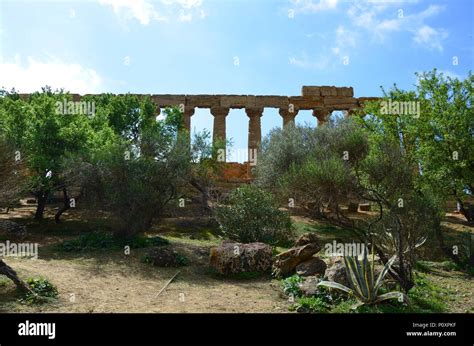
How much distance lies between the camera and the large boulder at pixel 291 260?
13233 millimetres

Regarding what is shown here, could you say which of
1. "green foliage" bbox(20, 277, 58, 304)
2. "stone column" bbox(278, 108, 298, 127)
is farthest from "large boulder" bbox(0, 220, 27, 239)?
"stone column" bbox(278, 108, 298, 127)

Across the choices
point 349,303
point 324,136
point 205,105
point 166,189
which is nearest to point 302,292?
point 349,303

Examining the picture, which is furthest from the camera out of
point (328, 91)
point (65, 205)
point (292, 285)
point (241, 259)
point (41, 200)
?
point (328, 91)

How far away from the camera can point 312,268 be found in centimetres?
1282

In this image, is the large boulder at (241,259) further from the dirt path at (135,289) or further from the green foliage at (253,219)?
the green foliage at (253,219)

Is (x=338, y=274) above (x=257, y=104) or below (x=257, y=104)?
below

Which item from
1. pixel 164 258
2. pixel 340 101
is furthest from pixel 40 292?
pixel 340 101

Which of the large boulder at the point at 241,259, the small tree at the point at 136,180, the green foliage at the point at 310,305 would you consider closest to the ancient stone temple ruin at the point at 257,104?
the small tree at the point at 136,180

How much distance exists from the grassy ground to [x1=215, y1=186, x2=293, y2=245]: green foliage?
125 cm

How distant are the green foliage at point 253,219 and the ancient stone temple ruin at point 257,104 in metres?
18.1

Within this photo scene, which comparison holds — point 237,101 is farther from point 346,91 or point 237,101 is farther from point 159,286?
point 159,286

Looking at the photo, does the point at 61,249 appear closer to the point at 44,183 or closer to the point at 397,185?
the point at 44,183

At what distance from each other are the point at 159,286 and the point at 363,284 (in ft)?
16.8
